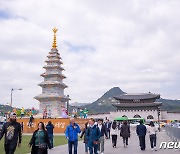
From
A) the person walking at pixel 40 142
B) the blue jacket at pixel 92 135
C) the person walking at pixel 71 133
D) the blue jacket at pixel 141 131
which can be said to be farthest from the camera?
the blue jacket at pixel 141 131

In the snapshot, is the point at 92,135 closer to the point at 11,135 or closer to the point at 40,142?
the point at 40,142

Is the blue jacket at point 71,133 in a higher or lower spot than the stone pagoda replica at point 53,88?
lower

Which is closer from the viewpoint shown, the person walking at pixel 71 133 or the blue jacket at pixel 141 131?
the person walking at pixel 71 133

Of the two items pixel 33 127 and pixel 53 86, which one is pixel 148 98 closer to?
pixel 53 86

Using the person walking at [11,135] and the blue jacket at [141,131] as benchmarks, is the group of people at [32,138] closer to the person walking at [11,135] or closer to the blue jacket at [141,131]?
the person walking at [11,135]

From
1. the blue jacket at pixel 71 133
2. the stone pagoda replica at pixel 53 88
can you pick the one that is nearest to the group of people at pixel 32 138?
the blue jacket at pixel 71 133

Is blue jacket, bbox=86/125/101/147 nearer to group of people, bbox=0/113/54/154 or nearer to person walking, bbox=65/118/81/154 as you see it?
person walking, bbox=65/118/81/154

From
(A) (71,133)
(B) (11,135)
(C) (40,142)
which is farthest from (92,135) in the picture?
(B) (11,135)

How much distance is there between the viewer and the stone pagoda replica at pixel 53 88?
A: 53.2 metres

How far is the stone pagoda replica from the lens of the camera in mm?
53219

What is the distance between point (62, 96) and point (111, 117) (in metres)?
31.7

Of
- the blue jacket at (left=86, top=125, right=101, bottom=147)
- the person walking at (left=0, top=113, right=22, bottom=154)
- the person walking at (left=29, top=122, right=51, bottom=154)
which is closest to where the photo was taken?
the person walking at (left=29, top=122, right=51, bottom=154)

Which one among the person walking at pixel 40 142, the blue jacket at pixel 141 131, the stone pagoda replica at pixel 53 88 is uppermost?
the stone pagoda replica at pixel 53 88

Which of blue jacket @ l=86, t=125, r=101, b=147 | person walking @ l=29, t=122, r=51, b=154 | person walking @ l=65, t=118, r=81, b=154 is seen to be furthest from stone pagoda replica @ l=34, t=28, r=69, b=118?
person walking @ l=29, t=122, r=51, b=154
